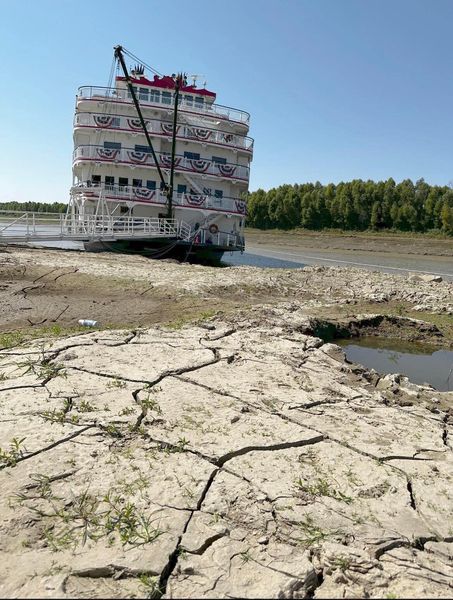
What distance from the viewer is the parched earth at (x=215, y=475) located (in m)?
2.25

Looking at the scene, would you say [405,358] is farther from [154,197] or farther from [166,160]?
[166,160]

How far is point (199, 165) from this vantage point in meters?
23.2

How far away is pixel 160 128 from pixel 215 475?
73.5 ft

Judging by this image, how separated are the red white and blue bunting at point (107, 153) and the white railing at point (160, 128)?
3.61 feet

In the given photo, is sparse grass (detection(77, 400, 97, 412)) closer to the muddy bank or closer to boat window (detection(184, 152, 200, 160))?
the muddy bank

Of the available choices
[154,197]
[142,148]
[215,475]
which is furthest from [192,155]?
[215,475]

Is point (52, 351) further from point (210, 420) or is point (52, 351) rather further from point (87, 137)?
point (87, 137)

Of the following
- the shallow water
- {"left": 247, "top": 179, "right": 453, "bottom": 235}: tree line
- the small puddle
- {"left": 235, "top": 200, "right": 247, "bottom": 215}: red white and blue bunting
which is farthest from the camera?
{"left": 247, "top": 179, "right": 453, "bottom": 235}: tree line

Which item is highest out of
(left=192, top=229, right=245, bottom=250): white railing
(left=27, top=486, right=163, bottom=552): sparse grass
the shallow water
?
(left=192, top=229, right=245, bottom=250): white railing

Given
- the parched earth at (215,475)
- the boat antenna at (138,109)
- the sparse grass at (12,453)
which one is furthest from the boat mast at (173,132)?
the sparse grass at (12,453)

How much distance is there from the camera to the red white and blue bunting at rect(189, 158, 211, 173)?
75.8 ft

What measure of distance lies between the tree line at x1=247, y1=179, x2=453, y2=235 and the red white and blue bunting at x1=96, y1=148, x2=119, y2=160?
40826 mm

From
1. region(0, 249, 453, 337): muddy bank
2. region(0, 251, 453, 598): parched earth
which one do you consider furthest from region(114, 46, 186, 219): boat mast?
region(0, 251, 453, 598): parched earth

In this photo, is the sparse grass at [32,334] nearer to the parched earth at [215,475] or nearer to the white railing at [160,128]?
the parched earth at [215,475]
